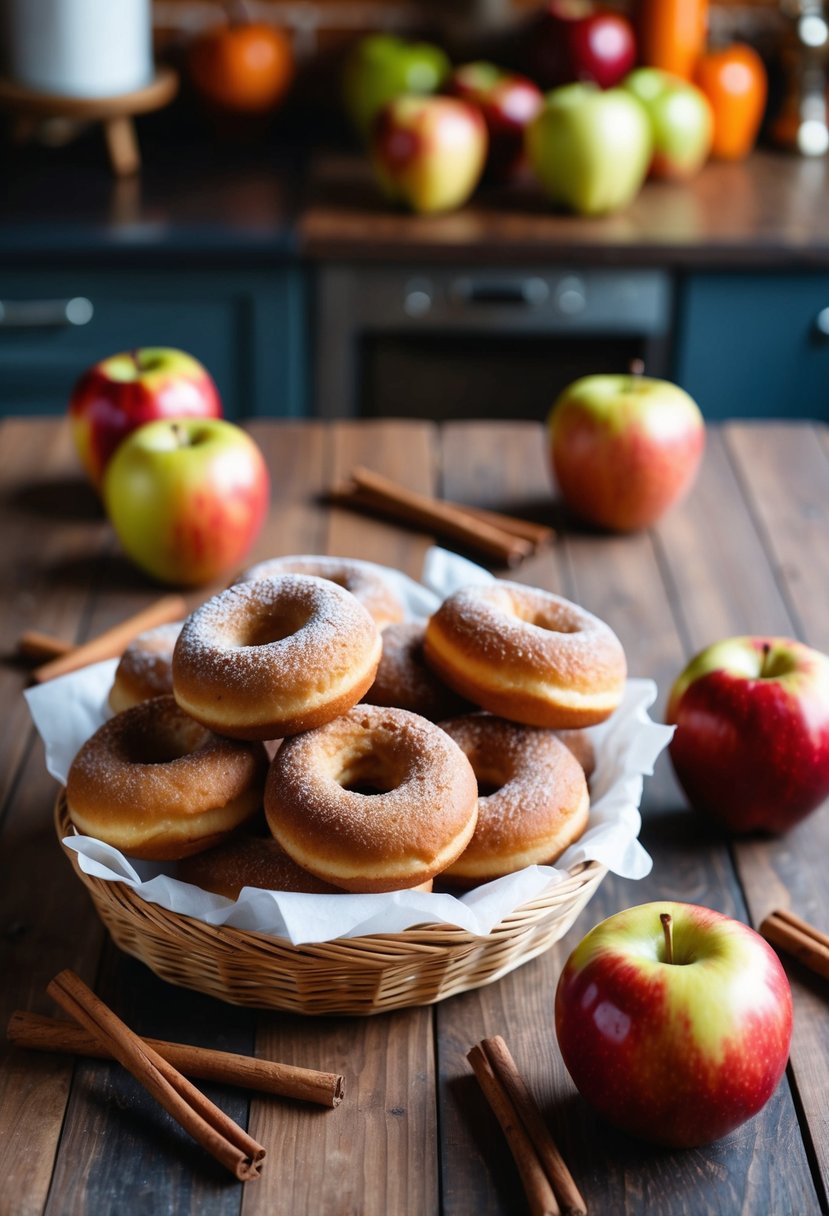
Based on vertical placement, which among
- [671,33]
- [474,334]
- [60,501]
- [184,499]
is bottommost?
[474,334]

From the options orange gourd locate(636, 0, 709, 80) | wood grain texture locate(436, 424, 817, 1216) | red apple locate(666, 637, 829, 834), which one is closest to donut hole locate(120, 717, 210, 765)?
wood grain texture locate(436, 424, 817, 1216)

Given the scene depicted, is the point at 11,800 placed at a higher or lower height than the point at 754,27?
lower

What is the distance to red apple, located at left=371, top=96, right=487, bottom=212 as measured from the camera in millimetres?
2381

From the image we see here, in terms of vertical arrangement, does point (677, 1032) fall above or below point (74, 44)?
below

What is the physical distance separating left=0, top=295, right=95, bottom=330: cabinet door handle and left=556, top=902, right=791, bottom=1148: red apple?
6.10 feet

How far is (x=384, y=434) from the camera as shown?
1.80 m

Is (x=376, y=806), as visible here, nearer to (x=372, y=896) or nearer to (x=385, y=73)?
(x=372, y=896)

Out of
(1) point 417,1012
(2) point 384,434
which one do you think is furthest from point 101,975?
(2) point 384,434

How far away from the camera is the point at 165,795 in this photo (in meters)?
0.90

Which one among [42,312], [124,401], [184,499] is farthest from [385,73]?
[184,499]

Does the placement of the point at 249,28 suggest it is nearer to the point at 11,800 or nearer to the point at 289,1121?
the point at 11,800

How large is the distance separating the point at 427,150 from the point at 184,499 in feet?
3.96

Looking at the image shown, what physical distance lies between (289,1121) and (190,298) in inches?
71.2

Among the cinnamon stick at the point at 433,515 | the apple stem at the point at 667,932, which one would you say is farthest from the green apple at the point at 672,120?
the apple stem at the point at 667,932
